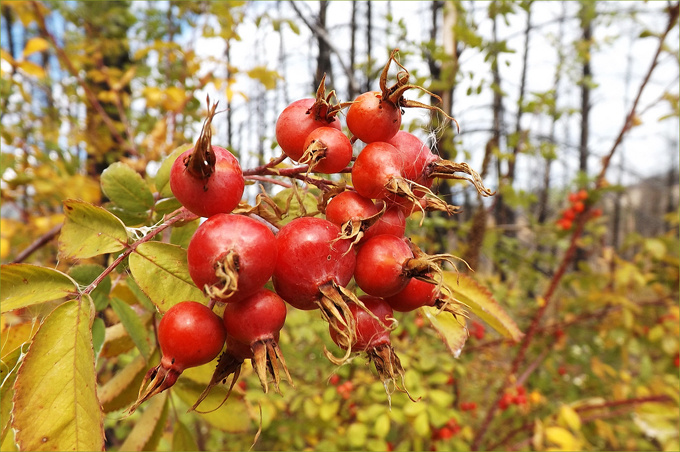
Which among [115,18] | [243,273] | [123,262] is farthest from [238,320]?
[115,18]

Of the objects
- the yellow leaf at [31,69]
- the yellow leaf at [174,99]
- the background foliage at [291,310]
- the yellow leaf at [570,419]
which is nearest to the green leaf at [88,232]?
the background foliage at [291,310]

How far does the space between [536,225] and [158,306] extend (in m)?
3.28

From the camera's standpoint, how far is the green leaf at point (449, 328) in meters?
0.79

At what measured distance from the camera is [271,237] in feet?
1.75

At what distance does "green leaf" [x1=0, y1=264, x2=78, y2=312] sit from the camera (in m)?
0.62

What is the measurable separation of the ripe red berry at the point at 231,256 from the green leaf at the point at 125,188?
0.45m

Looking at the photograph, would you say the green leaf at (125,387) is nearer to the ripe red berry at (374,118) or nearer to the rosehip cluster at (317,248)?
the rosehip cluster at (317,248)

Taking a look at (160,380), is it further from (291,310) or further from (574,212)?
(574,212)

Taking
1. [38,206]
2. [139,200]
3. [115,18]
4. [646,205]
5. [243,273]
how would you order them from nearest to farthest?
[243,273]
[139,200]
[38,206]
[115,18]
[646,205]

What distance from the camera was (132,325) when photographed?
0.78m

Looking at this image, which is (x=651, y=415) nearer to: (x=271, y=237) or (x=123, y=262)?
(x=271, y=237)

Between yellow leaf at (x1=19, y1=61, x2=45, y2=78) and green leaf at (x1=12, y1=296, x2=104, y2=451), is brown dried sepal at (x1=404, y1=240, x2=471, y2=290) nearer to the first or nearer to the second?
green leaf at (x1=12, y1=296, x2=104, y2=451)

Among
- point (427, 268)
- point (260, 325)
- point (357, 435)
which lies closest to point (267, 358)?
point (260, 325)

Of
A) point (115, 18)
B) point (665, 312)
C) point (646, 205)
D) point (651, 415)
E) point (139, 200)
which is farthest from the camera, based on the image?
point (646, 205)
